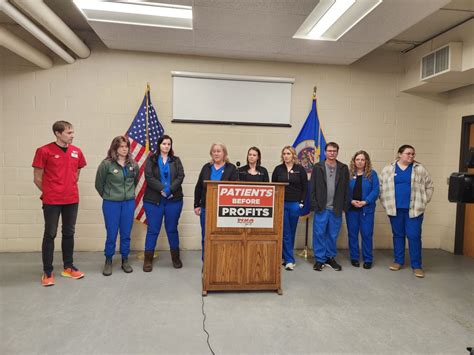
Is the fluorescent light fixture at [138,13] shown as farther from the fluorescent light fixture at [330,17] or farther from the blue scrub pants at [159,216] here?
the blue scrub pants at [159,216]

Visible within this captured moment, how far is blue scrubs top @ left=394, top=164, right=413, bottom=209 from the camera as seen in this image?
3.71m

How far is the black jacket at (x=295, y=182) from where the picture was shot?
3.67m

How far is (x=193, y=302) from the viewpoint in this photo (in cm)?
279

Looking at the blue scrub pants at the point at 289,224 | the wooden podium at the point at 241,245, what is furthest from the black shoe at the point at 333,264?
the wooden podium at the point at 241,245

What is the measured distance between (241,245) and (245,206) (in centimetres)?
36

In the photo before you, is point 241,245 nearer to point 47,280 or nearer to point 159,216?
point 159,216

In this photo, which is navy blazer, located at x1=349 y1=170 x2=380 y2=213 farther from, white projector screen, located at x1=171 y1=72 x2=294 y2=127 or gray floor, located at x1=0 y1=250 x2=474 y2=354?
white projector screen, located at x1=171 y1=72 x2=294 y2=127

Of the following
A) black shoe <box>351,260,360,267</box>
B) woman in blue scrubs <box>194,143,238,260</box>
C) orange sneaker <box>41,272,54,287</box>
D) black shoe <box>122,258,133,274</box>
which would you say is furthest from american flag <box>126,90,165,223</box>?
black shoe <box>351,260,360,267</box>

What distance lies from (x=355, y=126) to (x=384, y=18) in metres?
1.80

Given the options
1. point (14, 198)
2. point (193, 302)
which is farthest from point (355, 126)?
point (14, 198)

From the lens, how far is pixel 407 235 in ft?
12.3

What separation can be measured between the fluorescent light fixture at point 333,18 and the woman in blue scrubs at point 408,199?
4.98 feet

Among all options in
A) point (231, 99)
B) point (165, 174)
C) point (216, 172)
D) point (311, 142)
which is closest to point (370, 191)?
point (311, 142)

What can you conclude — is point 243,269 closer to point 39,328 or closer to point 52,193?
point 39,328
